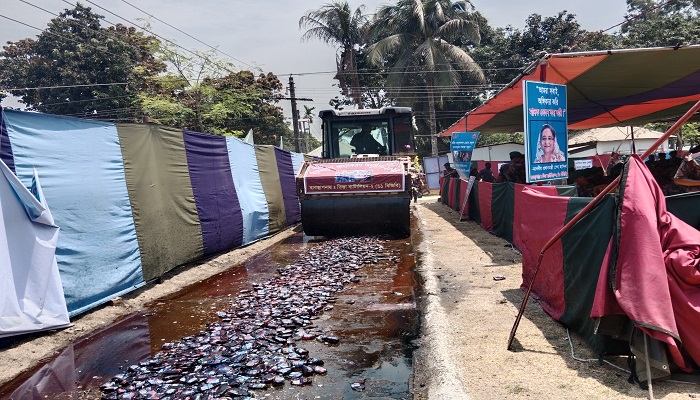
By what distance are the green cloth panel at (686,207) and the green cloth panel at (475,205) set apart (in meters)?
8.70

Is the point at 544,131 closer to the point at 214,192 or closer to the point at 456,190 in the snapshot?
the point at 214,192

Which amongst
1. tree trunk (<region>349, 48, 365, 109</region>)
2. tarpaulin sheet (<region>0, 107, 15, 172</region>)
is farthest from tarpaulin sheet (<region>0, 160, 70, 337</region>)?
tree trunk (<region>349, 48, 365, 109</region>)

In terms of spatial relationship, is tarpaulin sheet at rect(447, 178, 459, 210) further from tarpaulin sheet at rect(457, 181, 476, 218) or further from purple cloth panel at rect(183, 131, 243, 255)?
purple cloth panel at rect(183, 131, 243, 255)

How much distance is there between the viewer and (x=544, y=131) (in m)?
6.91

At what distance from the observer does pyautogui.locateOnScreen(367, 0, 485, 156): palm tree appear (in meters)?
28.2

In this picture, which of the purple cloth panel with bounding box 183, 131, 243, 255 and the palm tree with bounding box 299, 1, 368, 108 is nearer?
the purple cloth panel with bounding box 183, 131, 243, 255

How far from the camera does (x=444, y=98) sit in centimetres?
3091

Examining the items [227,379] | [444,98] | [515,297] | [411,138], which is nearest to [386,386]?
[227,379]

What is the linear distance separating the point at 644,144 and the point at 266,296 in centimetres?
3019

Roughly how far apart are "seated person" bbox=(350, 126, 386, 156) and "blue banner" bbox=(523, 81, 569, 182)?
5730 mm

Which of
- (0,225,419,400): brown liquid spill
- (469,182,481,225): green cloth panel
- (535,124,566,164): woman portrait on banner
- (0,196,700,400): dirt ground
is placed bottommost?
(0,225,419,400): brown liquid spill

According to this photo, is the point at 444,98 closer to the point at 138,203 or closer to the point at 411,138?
the point at 411,138

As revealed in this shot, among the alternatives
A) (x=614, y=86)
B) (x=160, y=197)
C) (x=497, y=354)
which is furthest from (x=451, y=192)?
(x=497, y=354)

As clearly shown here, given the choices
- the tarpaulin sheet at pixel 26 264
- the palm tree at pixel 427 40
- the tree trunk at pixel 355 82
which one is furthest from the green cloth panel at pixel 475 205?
the tree trunk at pixel 355 82
